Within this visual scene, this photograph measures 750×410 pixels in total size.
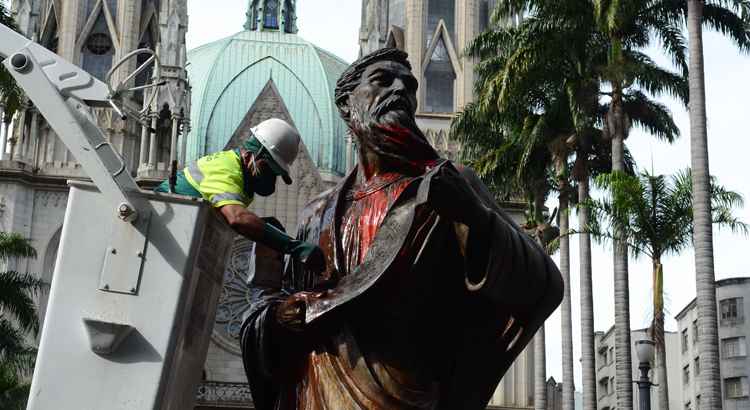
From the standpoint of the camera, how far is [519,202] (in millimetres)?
43281

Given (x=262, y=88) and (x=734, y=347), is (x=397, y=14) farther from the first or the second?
(x=734, y=347)

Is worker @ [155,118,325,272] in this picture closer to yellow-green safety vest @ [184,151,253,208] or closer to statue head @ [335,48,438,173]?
yellow-green safety vest @ [184,151,253,208]

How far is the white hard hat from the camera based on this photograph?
4512mm

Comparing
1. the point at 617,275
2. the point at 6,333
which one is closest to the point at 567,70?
the point at 617,275

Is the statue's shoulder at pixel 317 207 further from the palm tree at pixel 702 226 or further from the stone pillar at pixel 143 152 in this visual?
the stone pillar at pixel 143 152

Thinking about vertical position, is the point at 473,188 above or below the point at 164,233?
above

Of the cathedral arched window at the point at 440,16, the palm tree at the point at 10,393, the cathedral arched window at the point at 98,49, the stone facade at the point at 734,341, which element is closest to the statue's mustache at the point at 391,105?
the palm tree at the point at 10,393

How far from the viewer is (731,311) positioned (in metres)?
57.2

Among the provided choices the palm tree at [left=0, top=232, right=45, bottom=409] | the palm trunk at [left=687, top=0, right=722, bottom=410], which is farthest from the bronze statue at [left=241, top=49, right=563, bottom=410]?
the palm tree at [left=0, top=232, right=45, bottom=409]

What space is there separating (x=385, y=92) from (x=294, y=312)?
879mm

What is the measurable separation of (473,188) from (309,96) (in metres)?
48.3

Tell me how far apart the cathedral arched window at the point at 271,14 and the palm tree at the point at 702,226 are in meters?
44.8

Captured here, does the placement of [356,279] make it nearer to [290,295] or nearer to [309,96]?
[290,295]

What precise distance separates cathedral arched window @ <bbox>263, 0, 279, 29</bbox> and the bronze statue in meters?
62.6
